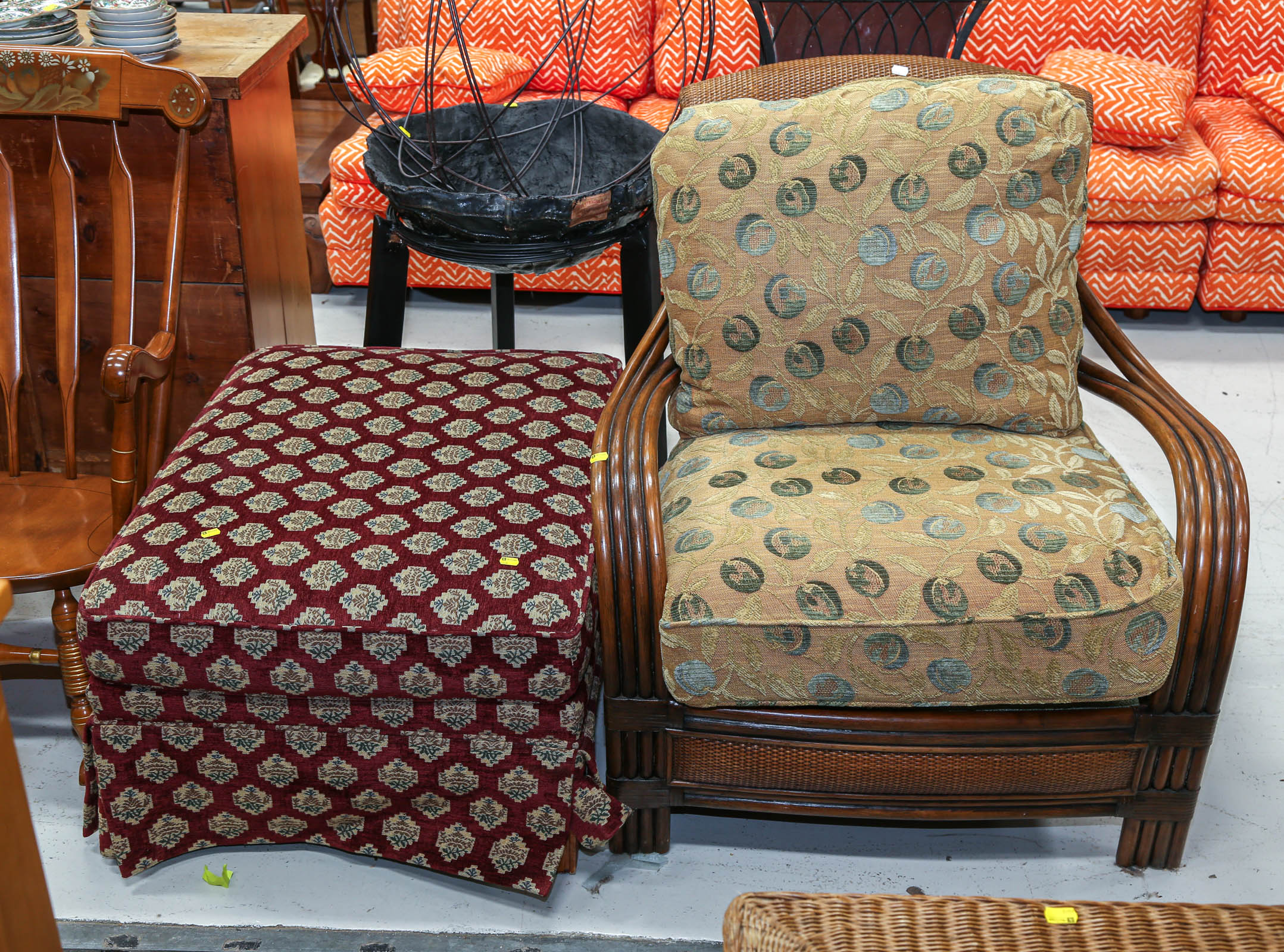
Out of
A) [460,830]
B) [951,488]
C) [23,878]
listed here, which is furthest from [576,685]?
[23,878]

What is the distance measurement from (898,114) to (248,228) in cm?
120

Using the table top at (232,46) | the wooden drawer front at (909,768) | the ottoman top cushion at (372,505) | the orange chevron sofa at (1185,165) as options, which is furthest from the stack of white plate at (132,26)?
the orange chevron sofa at (1185,165)

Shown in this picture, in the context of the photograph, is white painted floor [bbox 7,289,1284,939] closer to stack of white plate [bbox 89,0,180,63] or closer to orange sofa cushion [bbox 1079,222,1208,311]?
stack of white plate [bbox 89,0,180,63]

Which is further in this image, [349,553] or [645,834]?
[645,834]

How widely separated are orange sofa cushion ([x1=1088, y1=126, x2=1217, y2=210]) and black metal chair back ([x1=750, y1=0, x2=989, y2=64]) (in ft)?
1.66

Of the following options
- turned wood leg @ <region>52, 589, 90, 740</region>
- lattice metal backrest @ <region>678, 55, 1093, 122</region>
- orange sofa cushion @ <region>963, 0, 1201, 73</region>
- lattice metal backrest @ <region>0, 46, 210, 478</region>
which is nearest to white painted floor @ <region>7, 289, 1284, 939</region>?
turned wood leg @ <region>52, 589, 90, 740</region>

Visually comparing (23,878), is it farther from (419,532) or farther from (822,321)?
(822,321)

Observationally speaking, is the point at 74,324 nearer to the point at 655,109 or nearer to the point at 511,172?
the point at 511,172

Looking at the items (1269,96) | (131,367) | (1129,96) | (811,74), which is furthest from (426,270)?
(1269,96)

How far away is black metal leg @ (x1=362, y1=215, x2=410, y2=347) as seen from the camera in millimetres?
2176

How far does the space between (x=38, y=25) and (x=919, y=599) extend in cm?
173

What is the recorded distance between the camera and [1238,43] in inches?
138

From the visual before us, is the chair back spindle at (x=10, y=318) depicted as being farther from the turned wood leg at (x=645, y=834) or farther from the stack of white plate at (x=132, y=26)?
the turned wood leg at (x=645, y=834)

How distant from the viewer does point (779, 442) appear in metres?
1.77
